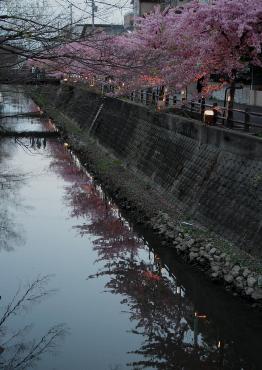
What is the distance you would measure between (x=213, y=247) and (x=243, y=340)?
3201 mm

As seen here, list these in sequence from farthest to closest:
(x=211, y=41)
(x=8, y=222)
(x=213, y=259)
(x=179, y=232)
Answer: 1. (x=8, y=222)
2. (x=211, y=41)
3. (x=179, y=232)
4. (x=213, y=259)

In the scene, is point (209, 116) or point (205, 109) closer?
point (209, 116)

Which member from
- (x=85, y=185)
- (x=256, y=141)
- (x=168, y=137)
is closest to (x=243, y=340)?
(x=256, y=141)

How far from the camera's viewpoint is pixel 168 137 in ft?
70.8

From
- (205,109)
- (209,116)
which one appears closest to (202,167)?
(209,116)

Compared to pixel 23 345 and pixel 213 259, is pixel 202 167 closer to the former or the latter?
pixel 213 259

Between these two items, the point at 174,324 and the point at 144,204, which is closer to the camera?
the point at 174,324

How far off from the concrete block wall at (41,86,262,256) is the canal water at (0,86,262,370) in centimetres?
199

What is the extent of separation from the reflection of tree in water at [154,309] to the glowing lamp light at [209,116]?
5.19 m

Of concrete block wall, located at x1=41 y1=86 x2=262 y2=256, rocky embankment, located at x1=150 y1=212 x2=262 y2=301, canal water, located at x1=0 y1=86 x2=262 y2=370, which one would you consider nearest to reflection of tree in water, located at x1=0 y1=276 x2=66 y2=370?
canal water, located at x1=0 y1=86 x2=262 y2=370

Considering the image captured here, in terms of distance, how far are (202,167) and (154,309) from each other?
670cm

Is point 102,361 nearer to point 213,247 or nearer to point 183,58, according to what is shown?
point 213,247

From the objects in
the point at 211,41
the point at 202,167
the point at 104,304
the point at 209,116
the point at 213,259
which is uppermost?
the point at 211,41

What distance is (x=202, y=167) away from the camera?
679 inches
